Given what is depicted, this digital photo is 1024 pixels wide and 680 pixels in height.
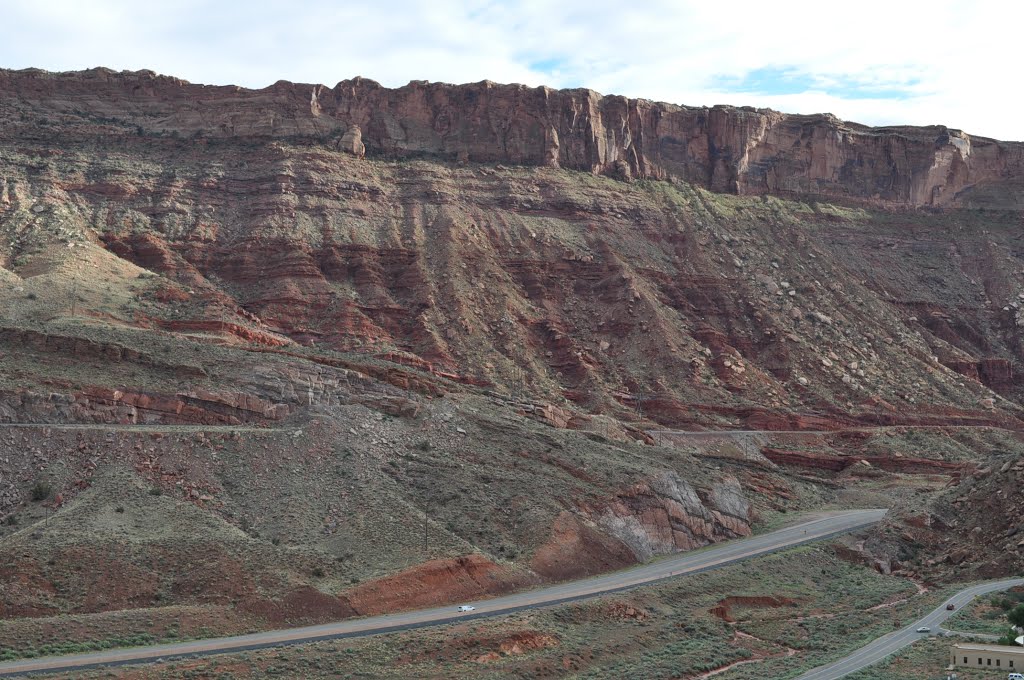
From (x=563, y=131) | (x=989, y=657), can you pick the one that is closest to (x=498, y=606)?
(x=989, y=657)

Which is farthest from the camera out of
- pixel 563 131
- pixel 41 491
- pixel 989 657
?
pixel 563 131

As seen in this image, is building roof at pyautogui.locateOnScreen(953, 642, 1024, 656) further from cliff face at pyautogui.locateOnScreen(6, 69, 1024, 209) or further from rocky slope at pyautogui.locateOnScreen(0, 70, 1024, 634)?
cliff face at pyautogui.locateOnScreen(6, 69, 1024, 209)

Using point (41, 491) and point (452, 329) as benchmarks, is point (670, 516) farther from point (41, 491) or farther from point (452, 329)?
point (452, 329)

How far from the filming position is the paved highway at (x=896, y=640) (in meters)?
49.3

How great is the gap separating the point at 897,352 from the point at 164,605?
83.9 metres

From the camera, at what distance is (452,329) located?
10381 centimetres

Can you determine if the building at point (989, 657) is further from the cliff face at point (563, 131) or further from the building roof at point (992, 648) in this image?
the cliff face at point (563, 131)

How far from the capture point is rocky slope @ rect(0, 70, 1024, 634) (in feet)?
200

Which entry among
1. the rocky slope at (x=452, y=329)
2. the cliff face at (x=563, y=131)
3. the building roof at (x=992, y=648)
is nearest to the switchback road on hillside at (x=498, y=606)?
the rocky slope at (x=452, y=329)

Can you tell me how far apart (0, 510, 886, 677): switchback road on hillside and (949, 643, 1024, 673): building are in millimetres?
17860

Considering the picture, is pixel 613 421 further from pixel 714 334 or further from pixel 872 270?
pixel 872 270

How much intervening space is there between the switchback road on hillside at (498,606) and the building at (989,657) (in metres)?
17.9

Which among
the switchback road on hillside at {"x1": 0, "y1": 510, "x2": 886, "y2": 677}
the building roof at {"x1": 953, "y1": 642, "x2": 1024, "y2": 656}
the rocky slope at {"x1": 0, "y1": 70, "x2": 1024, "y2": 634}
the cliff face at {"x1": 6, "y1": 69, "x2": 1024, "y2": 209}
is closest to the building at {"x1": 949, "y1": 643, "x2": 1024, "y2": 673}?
the building roof at {"x1": 953, "y1": 642, "x2": 1024, "y2": 656}

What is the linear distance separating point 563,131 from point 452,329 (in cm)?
3466
